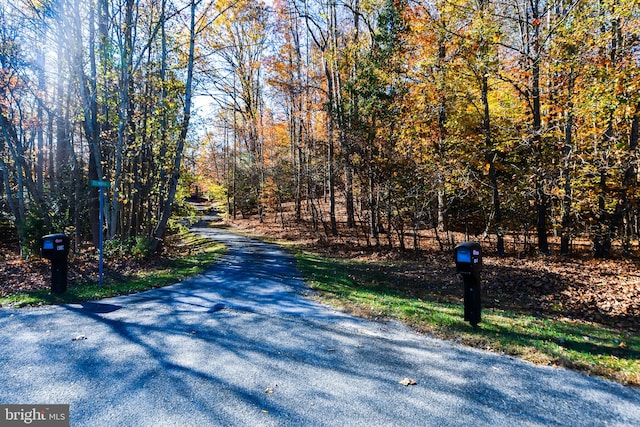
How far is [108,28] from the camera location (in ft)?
35.9

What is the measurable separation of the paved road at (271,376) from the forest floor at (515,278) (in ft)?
12.6

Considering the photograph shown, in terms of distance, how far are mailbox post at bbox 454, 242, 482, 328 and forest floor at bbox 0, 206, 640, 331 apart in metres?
2.91

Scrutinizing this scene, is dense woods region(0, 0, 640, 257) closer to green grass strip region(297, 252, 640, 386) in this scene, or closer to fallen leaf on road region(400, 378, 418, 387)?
green grass strip region(297, 252, 640, 386)

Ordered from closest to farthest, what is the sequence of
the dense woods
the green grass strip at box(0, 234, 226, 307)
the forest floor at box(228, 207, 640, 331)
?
the green grass strip at box(0, 234, 226, 307), the forest floor at box(228, 207, 640, 331), the dense woods

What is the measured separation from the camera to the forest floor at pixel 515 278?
24.2ft

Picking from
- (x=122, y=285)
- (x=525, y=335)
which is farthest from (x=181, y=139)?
(x=525, y=335)

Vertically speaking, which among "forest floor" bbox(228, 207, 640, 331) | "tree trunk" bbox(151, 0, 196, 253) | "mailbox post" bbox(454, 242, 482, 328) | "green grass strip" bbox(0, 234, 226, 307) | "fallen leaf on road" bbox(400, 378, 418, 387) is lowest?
"forest floor" bbox(228, 207, 640, 331)

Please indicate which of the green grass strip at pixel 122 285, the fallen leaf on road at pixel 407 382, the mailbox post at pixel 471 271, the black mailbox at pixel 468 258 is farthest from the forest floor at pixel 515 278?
the fallen leaf on road at pixel 407 382

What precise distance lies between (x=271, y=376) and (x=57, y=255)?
5.39 meters

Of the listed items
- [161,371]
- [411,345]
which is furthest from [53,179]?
[411,345]

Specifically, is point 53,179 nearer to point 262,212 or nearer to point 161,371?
point 262,212

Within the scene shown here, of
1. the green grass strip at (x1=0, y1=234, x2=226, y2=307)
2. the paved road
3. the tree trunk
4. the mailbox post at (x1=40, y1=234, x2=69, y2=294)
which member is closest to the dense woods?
the tree trunk

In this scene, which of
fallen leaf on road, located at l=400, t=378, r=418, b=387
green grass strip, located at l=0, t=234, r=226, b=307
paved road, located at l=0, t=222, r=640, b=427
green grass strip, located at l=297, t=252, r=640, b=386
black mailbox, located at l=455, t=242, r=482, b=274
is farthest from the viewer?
green grass strip, located at l=0, t=234, r=226, b=307

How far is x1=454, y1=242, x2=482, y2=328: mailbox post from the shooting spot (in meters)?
4.73
